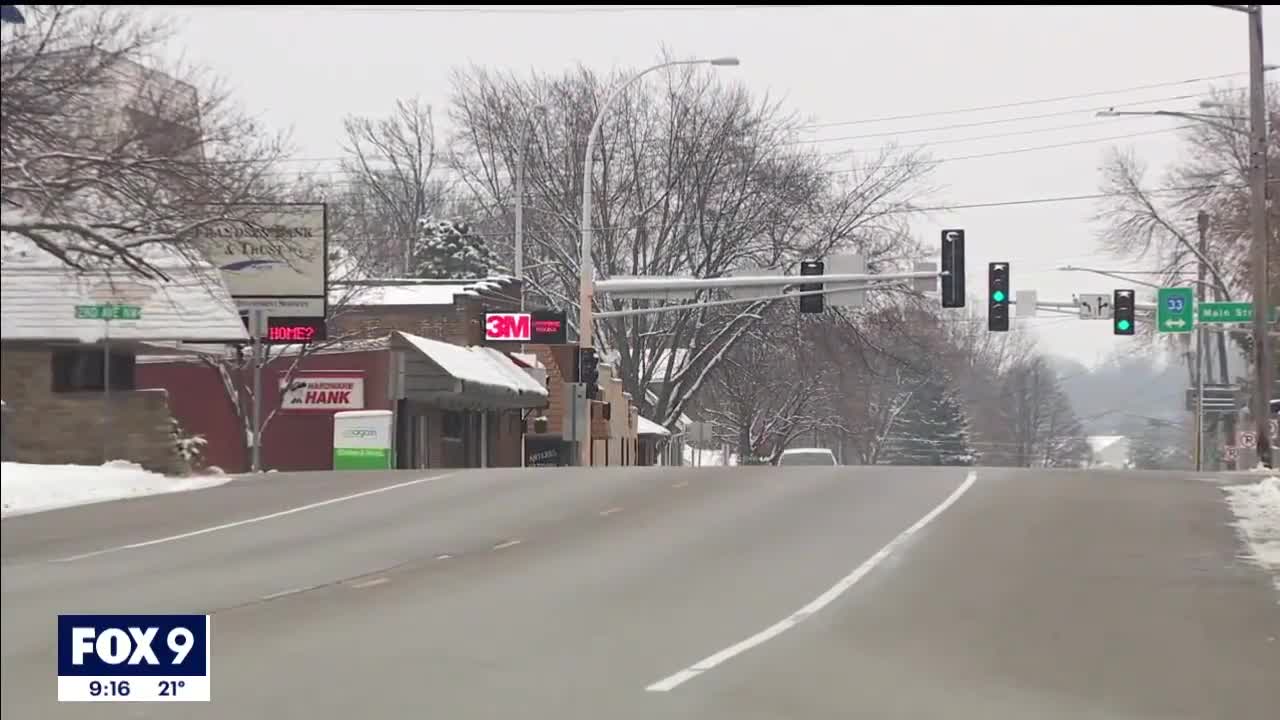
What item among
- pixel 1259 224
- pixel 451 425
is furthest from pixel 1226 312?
pixel 451 425

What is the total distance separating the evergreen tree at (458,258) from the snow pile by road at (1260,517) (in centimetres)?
3595

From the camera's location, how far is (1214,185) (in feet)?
184

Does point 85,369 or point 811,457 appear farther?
point 811,457

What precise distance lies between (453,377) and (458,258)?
20047mm

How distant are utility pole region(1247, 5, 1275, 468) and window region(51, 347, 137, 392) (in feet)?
93.3

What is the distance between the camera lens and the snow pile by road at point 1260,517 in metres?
17.9

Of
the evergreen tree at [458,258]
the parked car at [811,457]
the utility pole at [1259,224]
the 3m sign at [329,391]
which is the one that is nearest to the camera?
the utility pole at [1259,224]

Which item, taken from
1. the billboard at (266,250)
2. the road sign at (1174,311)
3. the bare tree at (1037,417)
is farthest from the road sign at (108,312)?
the bare tree at (1037,417)

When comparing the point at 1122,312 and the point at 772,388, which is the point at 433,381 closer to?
the point at 1122,312

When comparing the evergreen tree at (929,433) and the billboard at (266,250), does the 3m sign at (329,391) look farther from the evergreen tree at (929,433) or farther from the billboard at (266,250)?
the evergreen tree at (929,433)

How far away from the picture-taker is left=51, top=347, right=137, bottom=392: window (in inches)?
162

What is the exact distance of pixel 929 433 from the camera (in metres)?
110

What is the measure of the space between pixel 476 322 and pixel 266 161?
47.8 m

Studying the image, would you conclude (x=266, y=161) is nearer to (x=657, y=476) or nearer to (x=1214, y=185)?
(x=657, y=476)
